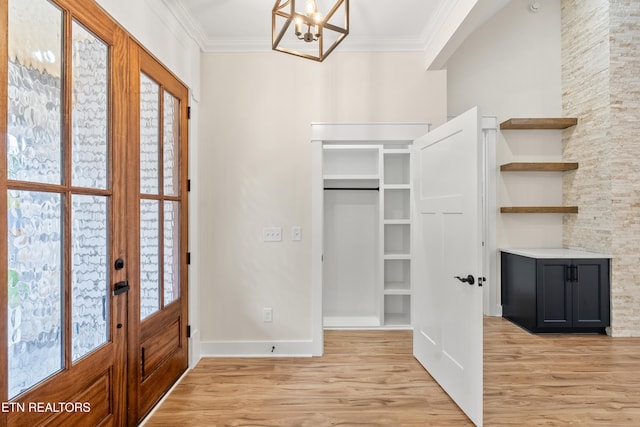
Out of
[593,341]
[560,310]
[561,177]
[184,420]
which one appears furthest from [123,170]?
[561,177]

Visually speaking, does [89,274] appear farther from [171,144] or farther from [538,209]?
[538,209]

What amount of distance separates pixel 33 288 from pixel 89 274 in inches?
12.3

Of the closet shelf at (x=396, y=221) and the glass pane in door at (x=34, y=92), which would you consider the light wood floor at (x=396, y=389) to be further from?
the glass pane in door at (x=34, y=92)

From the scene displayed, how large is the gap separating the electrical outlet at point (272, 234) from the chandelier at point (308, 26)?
1.50 metres

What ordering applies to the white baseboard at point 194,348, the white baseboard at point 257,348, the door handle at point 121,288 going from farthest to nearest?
the white baseboard at point 257,348, the white baseboard at point 194,348, the door handle at point 121,288

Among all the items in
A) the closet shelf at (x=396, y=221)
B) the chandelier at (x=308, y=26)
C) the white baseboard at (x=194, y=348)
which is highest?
the chandelier at (x=308, y=26)

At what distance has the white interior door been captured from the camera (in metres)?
2.05

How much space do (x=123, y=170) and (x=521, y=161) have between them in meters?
4.33

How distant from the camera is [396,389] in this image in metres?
2.46

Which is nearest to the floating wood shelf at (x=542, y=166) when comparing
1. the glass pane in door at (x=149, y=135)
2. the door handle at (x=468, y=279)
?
the door handle at (x=468, y=279)

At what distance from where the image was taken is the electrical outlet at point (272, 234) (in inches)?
120

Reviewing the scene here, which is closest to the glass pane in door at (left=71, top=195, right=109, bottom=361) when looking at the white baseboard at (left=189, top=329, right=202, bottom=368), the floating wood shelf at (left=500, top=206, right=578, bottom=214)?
the white baseboard at (left=189, top=329, right=202, bottom=368)

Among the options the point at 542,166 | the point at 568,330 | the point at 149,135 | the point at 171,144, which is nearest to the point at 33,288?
the point at 149,135

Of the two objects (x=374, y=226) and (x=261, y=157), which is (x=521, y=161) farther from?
(x=261, y=157)
